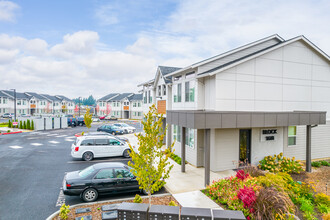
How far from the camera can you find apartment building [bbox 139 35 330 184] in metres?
12.2

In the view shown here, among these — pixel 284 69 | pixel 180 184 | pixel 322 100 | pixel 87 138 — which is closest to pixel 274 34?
pixel 284 69

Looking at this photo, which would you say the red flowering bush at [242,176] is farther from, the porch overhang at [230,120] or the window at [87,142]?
the window at [87,142]

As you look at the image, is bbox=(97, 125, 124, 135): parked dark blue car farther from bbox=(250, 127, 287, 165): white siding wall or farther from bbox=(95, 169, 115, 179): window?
bbox=(95, 169, 115, 179): window

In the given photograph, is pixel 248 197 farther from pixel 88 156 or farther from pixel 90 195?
pixel 88 156

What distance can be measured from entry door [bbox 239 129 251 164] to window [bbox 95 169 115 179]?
872cm

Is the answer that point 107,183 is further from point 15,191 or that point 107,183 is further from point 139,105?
point 139,105

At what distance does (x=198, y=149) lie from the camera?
13.5m

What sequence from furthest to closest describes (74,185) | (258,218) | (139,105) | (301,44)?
(139,105), (301,44), (74,185), (258,218)

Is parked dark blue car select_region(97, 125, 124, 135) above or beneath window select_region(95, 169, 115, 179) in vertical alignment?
beneath

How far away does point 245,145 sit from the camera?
13.6 m

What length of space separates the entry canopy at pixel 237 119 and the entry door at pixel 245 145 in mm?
2050

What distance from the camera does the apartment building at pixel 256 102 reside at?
1221cm

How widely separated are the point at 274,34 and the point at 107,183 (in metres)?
15.6

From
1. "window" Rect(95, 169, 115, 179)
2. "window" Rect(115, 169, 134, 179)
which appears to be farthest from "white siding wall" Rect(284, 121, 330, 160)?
"window" Rect(95, 169, 115, 179)
